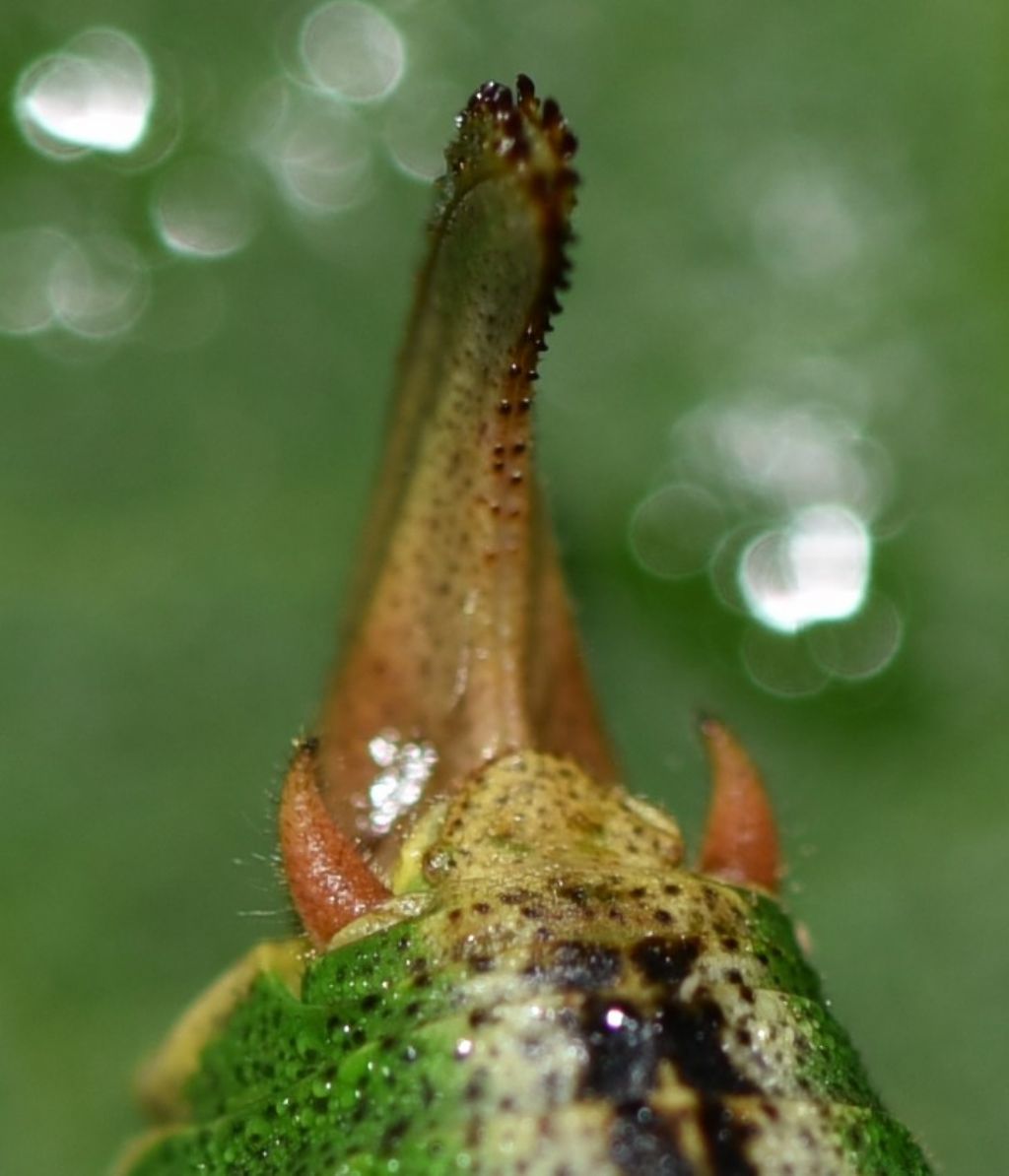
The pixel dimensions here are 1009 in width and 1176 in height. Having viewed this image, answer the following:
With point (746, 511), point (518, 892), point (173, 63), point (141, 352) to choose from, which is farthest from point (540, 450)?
point (518, 892)

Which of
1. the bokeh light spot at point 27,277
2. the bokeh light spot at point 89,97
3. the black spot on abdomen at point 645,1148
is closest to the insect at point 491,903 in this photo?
the black spot on abdomen at point 645,1148

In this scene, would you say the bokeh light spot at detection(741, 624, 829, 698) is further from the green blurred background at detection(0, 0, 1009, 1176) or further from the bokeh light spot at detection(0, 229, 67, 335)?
the bokeh light spot at detection(0, 229, 67, 335)

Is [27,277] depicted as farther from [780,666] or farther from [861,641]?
[861,641]

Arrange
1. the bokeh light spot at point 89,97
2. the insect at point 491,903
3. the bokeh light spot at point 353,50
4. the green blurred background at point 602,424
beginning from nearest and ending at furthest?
the insect at point 491,903, the green blurred background at point 602,424, the bokeh light spot at point 89,97, the bokeh light spot at point 353,50

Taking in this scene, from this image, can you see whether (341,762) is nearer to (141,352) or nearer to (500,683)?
(500,683)

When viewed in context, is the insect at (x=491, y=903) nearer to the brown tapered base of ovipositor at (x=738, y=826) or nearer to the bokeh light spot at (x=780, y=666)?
the brown tapered base of ovipositor at (x=738, y=826)
